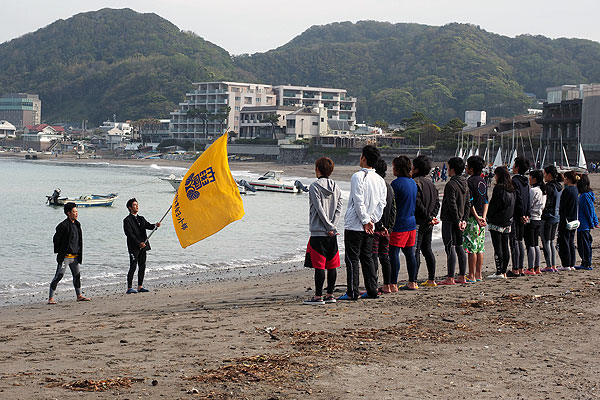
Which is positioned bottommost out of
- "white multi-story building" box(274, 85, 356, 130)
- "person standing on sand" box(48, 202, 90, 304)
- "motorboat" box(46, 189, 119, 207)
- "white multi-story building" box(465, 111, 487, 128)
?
"motorboat" box(46, 189, 119, 207)

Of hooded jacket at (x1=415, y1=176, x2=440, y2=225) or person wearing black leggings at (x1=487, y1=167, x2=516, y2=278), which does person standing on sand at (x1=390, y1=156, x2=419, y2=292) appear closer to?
hooded jacket at (x1=415, y1=176, x2=440, y2=225)

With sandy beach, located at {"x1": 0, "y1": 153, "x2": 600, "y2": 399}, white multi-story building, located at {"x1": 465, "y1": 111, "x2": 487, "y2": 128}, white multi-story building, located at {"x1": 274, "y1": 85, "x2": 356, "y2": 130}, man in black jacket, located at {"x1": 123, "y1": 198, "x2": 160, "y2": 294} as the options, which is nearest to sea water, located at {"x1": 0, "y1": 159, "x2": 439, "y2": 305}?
man in black jacket, located at {"x1": 123, "y1": 198, "x2": 160, "y2": 294}

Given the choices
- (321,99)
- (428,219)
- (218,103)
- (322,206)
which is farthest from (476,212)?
(218,103)

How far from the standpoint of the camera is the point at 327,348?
20.7ft

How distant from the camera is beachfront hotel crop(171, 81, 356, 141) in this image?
136250mm

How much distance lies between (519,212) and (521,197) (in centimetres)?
24

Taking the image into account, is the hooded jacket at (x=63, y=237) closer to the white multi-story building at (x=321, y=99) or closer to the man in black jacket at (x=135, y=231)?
the man in black jacket at (x=135, y=231)

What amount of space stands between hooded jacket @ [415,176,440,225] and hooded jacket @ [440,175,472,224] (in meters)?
0.18

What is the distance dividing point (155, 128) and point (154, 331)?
523 feet

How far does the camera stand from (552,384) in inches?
209

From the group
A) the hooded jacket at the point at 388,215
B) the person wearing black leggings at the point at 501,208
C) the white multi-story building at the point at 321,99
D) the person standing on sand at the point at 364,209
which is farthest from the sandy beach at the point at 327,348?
the white multi-story building at the point at 321,99

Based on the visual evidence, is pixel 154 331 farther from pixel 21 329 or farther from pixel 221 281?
pixel 221 281

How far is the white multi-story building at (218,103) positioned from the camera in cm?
13625

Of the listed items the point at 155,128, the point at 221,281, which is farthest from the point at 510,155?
the point at 155,128
